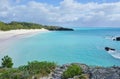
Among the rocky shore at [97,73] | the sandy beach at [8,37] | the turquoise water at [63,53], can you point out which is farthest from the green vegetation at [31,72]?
the sandy beach at [8,37]

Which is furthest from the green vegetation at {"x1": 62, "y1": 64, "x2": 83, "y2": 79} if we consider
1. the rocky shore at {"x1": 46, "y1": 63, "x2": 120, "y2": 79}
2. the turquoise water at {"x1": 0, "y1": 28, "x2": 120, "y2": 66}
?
the turquoise water at {"x1": 0, "y1": 28, "x2": 120, "y2": 66}

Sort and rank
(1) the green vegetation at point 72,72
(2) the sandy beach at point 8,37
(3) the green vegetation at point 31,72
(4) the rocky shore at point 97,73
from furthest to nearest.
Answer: (2) the sandy beach at point 8,37, (3) the green vegetation at point 31,72, (1) the green vegetation at point 72,72, (4) the rocky shore at point 97,73

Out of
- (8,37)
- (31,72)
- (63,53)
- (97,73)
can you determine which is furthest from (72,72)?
(8,37)

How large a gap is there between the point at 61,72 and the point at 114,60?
2996cm

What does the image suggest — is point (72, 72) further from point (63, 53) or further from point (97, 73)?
point (63, 53)

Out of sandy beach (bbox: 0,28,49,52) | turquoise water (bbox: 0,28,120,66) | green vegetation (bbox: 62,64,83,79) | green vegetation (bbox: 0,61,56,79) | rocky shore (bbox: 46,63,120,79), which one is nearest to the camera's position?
rocky shore (bbox: 46,63,120,79)

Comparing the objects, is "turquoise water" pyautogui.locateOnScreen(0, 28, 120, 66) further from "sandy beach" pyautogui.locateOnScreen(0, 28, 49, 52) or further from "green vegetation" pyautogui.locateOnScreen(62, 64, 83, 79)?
"green vegetation" pyautogui.locateOnScreen(62, 64, 83, 79)

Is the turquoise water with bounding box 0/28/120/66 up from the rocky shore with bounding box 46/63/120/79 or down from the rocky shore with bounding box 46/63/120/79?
down

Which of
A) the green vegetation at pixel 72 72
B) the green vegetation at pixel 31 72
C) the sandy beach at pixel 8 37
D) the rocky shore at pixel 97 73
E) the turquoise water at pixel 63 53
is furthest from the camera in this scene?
the sandy beach at pixel 8 37

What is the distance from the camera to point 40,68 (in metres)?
12.9

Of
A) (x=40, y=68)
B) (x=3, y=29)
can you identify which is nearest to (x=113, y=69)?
(x=40, y=68)

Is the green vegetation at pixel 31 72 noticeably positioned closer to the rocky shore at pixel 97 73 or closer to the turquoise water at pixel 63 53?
the rocky shore at pixel 97 73

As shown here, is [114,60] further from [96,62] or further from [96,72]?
[96,72]

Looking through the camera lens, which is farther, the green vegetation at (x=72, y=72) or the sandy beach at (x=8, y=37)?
the sandy beach at (x=8, y=37)
